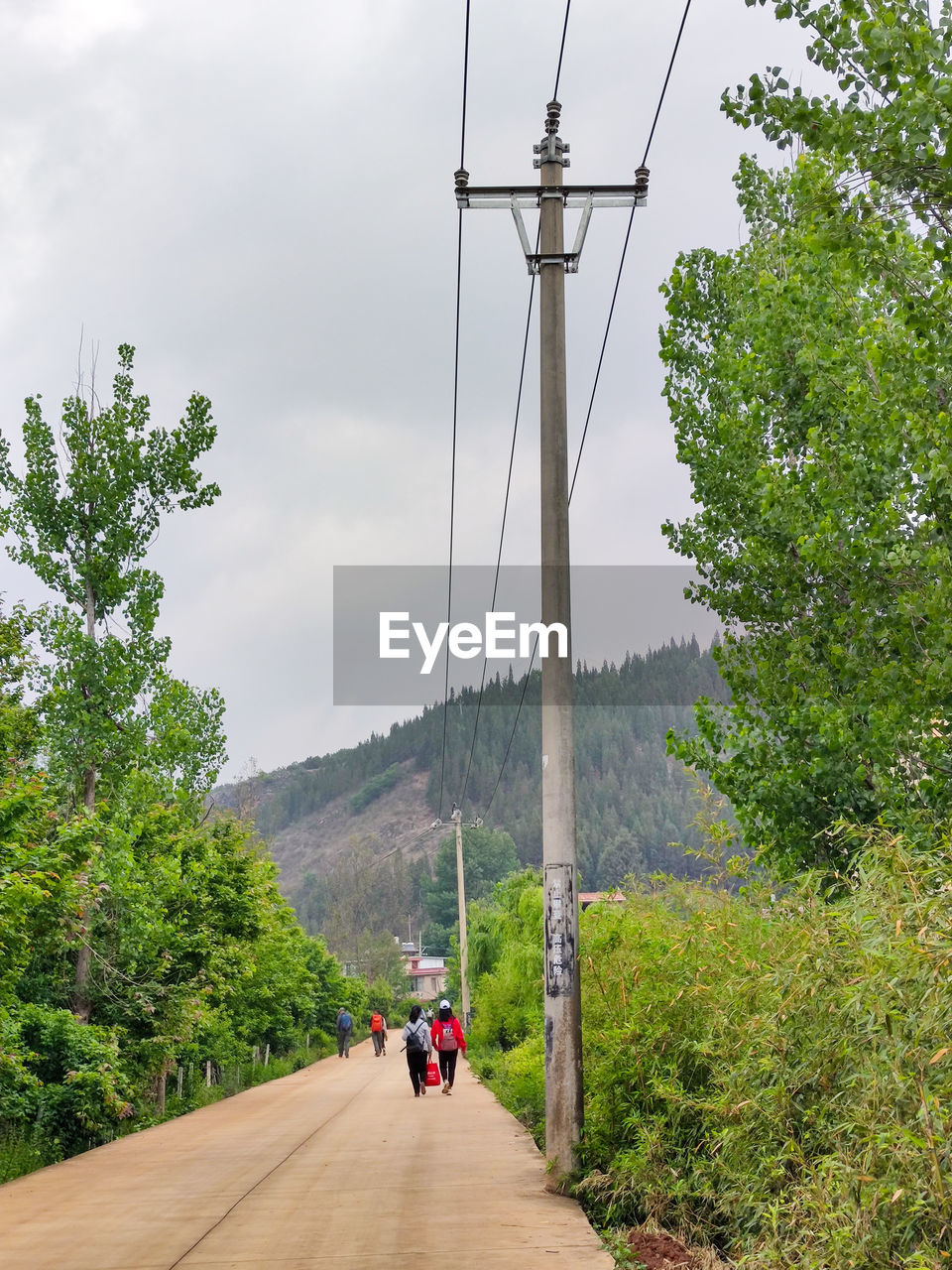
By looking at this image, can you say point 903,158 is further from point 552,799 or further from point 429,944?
point 429,944

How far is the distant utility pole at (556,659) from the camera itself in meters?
10.2

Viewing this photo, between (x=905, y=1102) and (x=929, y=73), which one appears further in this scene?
(x=905, y=1102)

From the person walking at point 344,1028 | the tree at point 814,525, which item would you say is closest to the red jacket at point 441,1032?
the tree at point 814,525

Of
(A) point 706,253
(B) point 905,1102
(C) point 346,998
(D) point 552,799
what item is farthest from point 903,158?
(C) point 346,998

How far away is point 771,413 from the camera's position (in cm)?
1409

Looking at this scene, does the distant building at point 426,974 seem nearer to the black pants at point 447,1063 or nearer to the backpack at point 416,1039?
the black pants at point 447,1063

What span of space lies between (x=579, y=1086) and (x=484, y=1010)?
24206 millimetres

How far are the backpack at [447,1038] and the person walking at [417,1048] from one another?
295 millimetres

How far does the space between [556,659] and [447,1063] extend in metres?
15.0

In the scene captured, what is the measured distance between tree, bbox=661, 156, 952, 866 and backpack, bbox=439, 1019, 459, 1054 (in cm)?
1140

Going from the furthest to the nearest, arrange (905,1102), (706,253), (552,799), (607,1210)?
(706,253)
(552,799)
(607,1210)
(905,1102)

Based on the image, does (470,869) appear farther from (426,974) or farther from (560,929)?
(560,929)

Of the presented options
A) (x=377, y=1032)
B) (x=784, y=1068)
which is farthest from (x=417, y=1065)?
(x=377, y=1032)

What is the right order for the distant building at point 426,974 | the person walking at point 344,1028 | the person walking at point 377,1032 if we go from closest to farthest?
the person walking at point 377,1032 < the person walking at point 344,1028 < the distant building at point 426,974
